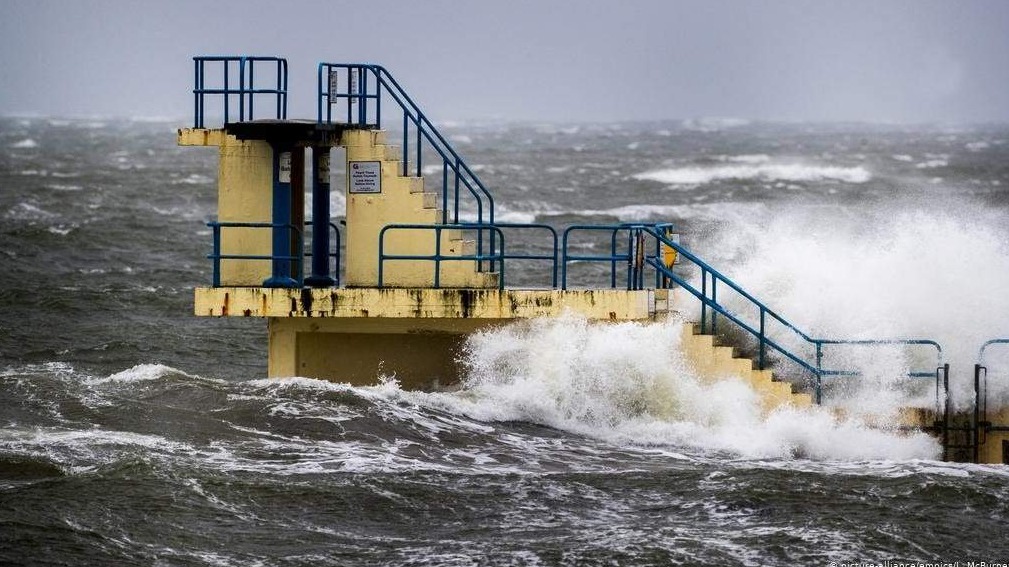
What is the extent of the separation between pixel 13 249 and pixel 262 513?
2514 centimetres

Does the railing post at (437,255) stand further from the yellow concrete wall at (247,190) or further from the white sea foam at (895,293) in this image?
the white sea foam at (895,293)

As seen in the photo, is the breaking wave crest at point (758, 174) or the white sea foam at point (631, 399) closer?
the white sea foam at point (631, 399)

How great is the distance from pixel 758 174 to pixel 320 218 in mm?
65216

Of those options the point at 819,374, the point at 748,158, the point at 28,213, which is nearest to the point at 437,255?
the point at 819,374

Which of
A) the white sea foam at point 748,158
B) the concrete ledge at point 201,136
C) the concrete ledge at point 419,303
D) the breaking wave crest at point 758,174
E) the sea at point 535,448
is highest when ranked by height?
the white sea foam at point 748,158

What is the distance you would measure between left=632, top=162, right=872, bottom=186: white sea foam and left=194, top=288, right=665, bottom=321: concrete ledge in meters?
53.9

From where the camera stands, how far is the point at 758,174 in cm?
8225

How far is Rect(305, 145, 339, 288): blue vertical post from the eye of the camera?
1870 cm

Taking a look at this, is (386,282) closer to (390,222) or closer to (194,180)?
(390,222)

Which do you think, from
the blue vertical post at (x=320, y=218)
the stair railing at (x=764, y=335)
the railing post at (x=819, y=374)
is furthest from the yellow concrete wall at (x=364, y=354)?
the railing post at (x=819, y=374)

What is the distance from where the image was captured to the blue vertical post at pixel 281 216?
1855 cm

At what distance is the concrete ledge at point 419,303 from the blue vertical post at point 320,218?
0.72 m

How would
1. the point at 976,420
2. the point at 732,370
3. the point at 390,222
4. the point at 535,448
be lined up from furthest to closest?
the point at 390,222 → the point at 732,370 → the point at 976,420 → the point at 535,448

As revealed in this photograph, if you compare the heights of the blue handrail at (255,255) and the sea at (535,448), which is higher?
the blue handrail at (255,255)
